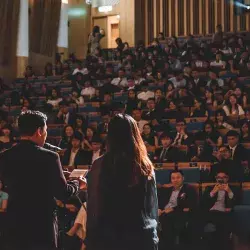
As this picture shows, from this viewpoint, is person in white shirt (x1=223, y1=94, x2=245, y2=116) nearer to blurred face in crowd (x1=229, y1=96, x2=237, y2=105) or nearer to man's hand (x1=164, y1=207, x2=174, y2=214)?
blurred face in crowd (x1=229, y1=96, x2=237, y2=105)

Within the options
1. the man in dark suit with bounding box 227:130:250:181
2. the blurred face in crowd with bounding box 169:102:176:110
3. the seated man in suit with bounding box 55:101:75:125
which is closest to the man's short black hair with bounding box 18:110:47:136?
the man in dark suit with bounding box 227:130:250:181

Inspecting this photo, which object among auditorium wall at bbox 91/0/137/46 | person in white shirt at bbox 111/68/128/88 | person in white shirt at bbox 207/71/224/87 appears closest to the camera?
person in white shirt at bbox 207/71/224/87

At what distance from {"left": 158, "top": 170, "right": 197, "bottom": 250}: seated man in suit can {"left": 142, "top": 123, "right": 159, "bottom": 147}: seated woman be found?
2608mm

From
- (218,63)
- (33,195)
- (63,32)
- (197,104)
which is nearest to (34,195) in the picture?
(33,195)

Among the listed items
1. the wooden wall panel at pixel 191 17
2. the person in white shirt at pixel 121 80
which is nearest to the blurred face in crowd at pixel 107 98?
the person in white shirt at pixel 121 80

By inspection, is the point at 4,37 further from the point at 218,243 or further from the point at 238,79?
the point at 218,243

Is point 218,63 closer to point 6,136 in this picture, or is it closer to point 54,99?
point 54,99

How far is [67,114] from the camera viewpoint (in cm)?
1248

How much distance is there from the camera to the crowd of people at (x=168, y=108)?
730cm

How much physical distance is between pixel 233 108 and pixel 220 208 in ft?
13.1

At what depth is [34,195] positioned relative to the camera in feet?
10.0

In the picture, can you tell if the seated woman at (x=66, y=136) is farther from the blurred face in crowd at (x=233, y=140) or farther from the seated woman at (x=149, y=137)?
the blurred face in crowd at (x=233, y=140)

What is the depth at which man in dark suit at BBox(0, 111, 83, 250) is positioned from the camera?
119 inches

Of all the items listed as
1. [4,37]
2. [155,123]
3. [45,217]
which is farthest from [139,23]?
[45,217]
